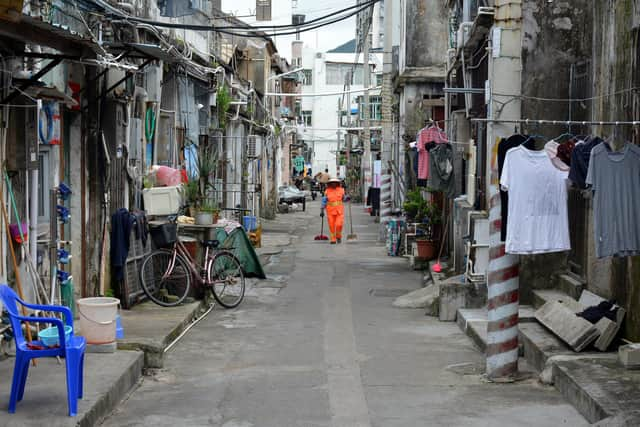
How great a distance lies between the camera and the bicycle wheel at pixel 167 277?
1405 cm

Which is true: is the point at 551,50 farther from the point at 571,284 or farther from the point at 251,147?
the point at 251,147

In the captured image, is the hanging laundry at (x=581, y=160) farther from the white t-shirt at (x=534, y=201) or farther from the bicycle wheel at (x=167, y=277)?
the bicycle wheel at (x=167, y=277)

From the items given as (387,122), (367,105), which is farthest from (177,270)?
(367,105)

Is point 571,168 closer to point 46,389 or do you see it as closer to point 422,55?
point 46,389

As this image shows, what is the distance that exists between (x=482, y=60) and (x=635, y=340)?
310 inches

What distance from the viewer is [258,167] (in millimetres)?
37750

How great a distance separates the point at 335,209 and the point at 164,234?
13.3 m

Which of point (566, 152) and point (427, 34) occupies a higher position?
point (427, 34)

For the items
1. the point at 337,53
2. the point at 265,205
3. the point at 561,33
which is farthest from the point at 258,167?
the point at 337,53

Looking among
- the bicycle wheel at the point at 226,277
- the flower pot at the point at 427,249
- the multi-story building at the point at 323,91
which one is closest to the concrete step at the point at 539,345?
the bicycle wheel at the point at 226,277

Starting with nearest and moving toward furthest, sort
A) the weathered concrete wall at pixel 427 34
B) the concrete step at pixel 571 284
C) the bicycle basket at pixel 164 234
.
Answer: the concrete step at pixel 571 284 → the bicycle basket at pixel 164 234 → the weathered concrete wall at pixel 427 34

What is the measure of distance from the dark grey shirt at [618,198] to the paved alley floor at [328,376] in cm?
157

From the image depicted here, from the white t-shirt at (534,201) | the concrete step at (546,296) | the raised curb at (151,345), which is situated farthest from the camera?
the concrete step at (546,296)

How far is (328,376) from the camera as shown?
32.8 feet
